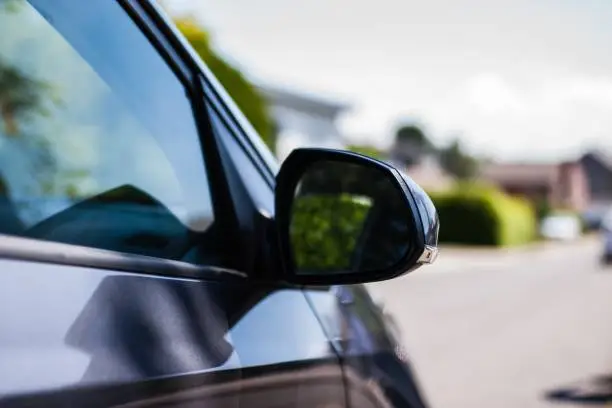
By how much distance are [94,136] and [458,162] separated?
96.5 metres

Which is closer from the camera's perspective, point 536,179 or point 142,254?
point 142,254

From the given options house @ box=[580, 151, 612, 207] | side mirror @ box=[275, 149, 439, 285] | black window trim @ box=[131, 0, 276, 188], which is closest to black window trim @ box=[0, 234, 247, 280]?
side mirror @ box=[275, 149, 439, 285]

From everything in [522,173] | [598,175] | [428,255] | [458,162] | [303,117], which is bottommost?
[598,175]

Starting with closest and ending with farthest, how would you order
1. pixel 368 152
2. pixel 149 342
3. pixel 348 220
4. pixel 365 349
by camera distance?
pixel 149 342, pixel 365 349, pixel 348 220, pixel 368 152

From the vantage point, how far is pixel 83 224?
170cm

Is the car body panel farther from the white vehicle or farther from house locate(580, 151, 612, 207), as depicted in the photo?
house locate(580, 151, 612, 207)

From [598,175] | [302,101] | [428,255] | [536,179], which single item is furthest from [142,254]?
[598,175]

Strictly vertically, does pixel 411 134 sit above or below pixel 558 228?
below

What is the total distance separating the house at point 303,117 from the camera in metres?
38.0

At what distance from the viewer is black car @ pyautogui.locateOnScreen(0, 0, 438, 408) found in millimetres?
1294

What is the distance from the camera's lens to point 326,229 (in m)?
2.42

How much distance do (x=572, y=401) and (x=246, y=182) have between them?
6.32 metres

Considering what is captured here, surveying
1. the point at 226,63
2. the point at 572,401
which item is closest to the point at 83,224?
the point at 572,401

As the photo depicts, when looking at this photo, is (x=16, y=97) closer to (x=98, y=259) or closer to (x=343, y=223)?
(x=343, y=223)
